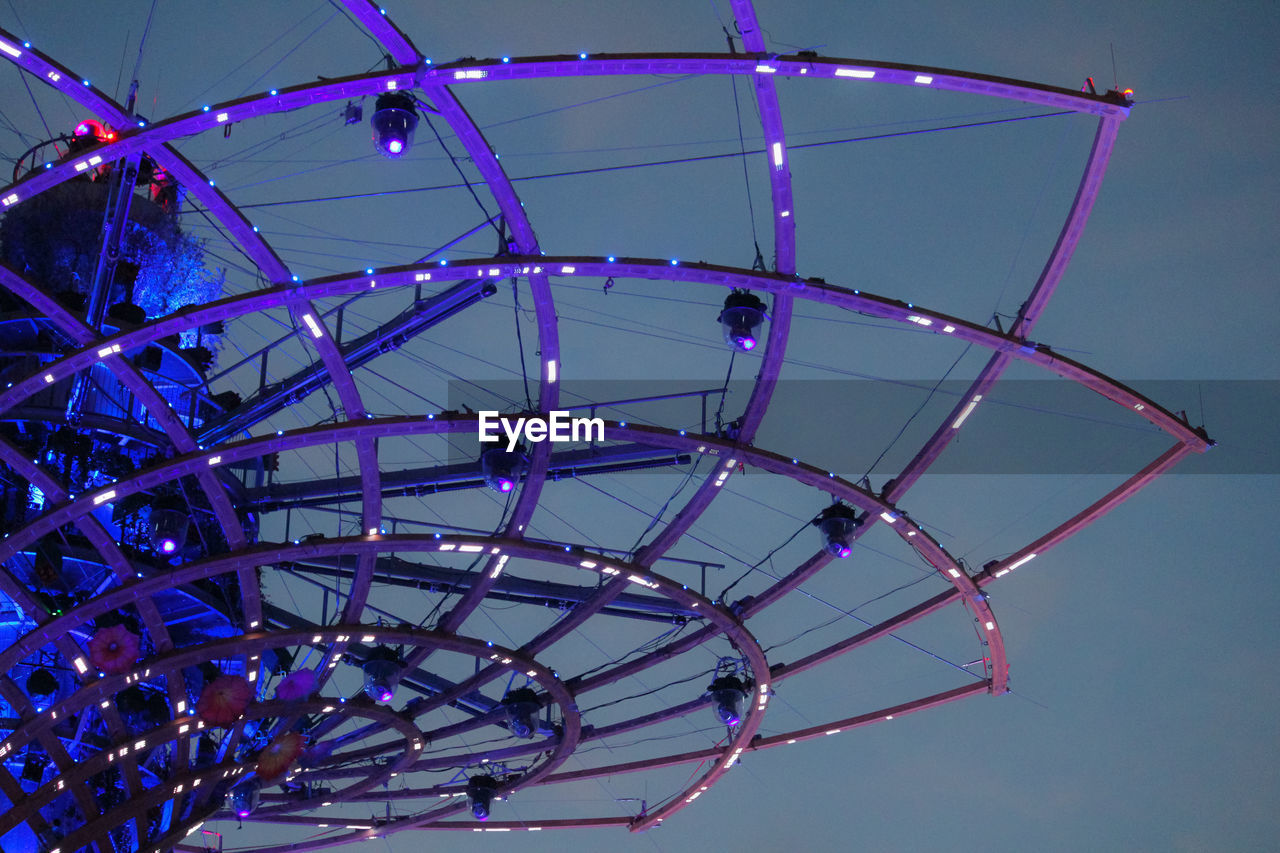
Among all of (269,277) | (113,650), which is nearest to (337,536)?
(113,650)

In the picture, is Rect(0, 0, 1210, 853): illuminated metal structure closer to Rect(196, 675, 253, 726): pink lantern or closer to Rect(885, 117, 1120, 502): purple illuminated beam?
Rect(885, 117, 1120, 502): purple illuminated beam

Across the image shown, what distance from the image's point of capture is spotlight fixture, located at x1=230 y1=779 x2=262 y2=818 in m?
42.4

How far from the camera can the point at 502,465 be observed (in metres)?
31.6

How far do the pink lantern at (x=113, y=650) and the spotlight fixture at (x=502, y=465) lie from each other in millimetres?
14772

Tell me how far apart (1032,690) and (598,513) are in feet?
91.2

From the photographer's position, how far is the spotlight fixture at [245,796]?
42.4 metres

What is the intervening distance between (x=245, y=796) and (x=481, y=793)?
24.4ft

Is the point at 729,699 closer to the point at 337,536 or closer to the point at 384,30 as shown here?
the point at 337,536

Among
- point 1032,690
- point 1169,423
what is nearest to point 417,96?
point 1169,423

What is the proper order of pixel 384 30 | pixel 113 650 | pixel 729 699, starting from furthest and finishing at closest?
pixel 113 650 < pixel 729 699 < pixel 384 30

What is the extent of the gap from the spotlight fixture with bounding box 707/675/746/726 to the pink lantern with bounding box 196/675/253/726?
48.1 ft

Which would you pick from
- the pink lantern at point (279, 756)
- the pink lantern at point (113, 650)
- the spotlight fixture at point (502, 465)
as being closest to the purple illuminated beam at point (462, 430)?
the spotlight fixture at point (502, 465)

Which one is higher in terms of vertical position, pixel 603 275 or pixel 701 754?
pixel 603 275

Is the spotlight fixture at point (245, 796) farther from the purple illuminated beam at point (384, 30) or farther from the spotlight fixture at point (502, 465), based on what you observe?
the purple illuminated beam at point (384, 30)
